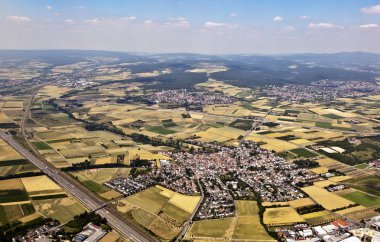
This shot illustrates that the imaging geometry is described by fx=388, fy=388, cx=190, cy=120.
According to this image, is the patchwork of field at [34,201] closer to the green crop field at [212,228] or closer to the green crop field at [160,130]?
the green crop field at [212,228]

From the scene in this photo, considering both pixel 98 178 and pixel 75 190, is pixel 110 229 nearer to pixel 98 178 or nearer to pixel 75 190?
pixel 75 190

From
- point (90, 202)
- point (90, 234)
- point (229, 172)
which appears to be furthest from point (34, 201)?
point (229, 172)

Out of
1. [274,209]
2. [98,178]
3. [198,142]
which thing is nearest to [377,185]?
[274,209]

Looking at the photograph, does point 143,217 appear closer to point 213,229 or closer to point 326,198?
point 213,229

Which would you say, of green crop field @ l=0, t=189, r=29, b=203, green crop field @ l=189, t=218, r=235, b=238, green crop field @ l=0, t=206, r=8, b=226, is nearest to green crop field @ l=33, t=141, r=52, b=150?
green crop field @ l=0, t=189, r=29, b=203

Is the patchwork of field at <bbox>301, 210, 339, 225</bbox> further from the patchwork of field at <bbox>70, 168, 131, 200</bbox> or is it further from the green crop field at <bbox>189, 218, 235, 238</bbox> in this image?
the patchwork of field at <bbox>70, 168, 131, 200</bbox>

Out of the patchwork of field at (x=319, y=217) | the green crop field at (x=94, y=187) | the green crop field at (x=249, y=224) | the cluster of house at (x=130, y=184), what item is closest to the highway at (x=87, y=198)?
the green crop field at (x=94, y=187)
